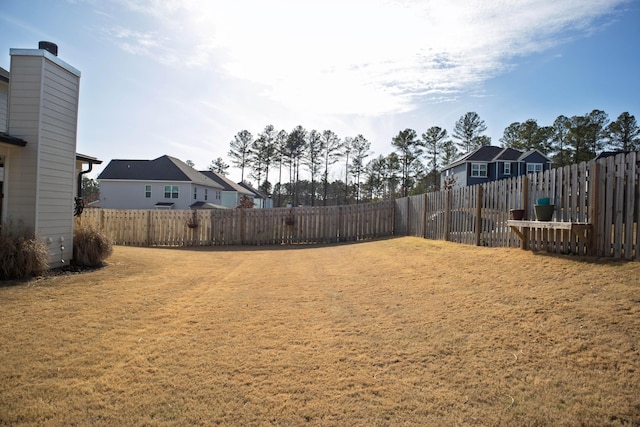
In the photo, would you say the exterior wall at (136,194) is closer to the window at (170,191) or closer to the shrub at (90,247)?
the window at (170,191)

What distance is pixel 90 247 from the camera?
769cm

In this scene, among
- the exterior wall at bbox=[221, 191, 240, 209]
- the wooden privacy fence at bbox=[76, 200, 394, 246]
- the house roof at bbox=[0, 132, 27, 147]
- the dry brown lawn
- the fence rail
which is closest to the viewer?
the dry brown lawn

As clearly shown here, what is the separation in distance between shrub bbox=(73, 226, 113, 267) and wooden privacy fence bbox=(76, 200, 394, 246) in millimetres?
7142

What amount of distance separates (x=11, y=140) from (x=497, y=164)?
122 feet

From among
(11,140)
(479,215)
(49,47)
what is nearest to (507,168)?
(479,215)

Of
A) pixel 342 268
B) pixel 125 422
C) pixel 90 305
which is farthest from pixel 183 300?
pixel 342 268

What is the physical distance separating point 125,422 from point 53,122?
7.50 m

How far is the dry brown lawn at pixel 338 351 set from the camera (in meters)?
2.58

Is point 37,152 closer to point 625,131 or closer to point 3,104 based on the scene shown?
point 3,104

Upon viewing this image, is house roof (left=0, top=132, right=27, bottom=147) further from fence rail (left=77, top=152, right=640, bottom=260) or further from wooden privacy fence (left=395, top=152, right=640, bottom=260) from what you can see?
wooden privacy fence (left=395, top=152, right=640, bottom=260)

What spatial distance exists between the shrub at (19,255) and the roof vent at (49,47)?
422 cm

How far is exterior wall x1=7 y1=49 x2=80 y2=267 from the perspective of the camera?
6.92 metres

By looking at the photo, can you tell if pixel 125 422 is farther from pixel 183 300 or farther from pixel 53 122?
pixel 53 122

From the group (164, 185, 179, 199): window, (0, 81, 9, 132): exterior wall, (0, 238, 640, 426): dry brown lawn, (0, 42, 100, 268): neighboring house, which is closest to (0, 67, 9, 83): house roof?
(0, 81, 9, 132): exterior wall
